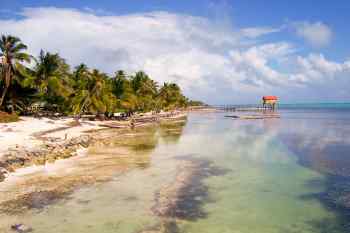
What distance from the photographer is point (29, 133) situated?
3103 centimetres

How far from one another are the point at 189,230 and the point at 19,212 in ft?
18.5

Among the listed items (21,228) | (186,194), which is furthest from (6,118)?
(21,228)

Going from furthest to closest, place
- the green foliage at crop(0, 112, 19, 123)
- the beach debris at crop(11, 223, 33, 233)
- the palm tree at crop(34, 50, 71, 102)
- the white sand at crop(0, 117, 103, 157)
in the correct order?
the palm tree at crop(34, 50, 71, 102)
the green foliage at crop(0, 112, 19, 123)
the white sand at crop(0, 117, 103, 157)
the beach debris at crop(11, 223, 33, 233)

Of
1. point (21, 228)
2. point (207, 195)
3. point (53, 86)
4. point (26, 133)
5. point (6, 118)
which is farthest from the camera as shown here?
point (53, 86)

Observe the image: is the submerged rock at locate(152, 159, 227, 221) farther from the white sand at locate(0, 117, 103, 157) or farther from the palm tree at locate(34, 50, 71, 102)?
the palm tree at locate(34, 50, 71, 102)

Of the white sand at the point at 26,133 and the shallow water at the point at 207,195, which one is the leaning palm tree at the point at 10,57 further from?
the shallow water at the point at 207,195

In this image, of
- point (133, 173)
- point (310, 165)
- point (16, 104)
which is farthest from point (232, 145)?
point (16, 104)

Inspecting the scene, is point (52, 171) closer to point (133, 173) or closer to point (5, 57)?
point (133, 173)

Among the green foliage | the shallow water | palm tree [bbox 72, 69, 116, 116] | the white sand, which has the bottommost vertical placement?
the shallow water

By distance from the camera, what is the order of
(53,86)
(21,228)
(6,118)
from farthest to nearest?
(53,86)
(6,118)
(21,228)

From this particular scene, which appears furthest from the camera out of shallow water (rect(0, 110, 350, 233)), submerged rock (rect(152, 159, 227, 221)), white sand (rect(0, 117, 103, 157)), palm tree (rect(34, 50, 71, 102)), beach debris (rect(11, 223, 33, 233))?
palm tree (rect(34, 50, 71, 102))

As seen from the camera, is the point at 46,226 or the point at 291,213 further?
the point at 291,213

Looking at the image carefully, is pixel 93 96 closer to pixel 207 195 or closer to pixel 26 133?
pixel 26 133

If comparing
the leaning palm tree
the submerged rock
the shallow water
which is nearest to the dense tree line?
the leaning palm tree
